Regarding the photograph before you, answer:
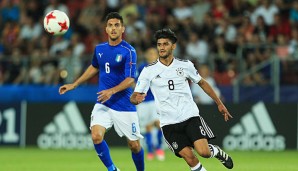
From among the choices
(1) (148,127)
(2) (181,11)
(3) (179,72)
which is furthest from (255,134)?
(3) (179,72)

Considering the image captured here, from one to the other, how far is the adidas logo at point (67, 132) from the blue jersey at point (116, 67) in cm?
859


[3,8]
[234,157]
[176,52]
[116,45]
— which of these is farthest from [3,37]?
[116,45]

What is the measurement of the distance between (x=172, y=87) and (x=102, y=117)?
160 cm

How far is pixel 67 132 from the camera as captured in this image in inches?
854

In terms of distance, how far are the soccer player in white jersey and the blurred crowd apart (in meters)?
9.22

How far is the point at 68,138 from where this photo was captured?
853 inches

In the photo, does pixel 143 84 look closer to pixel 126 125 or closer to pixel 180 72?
pixel 180 72

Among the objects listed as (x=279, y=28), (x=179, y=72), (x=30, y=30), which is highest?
(x=279, y=28)

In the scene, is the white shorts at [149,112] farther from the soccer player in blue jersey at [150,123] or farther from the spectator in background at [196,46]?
the spectator in background at [196,46]

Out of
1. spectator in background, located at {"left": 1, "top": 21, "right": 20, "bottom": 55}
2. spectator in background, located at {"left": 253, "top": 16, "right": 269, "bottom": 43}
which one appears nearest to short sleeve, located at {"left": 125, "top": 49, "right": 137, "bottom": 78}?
spectator in background, located at {"left": 253, "top": 16, "right": 269, "bottom": 43}

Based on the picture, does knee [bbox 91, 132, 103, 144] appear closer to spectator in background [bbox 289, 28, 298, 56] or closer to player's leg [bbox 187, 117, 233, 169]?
player's leg [bbox 187, 117, 233, 169]

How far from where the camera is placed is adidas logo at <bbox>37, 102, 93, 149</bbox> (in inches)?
850

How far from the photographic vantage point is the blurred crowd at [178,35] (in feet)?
70.4

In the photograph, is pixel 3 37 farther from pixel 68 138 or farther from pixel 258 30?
pixel 258 30
